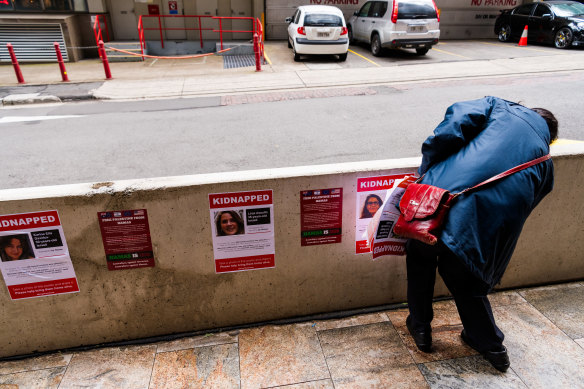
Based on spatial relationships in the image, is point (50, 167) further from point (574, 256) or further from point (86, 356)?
point (574, 256)

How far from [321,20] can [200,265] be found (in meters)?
13.2

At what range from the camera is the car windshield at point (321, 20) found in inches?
567

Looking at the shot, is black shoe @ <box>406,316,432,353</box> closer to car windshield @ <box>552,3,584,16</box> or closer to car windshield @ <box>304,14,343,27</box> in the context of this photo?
car windshield @ <box>304,14,343,27</box>

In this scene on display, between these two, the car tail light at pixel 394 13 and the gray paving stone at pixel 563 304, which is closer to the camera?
the gray paving stone at pixel 563 304

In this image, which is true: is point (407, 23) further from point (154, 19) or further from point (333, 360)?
point (333, 360)

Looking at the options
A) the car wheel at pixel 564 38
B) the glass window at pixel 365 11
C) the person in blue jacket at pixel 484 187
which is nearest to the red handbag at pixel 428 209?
the person in blue jacket at pixel 484 187

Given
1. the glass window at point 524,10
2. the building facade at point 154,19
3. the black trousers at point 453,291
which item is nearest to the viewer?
the black trousers at point 453,291

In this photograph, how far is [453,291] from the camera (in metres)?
2.76

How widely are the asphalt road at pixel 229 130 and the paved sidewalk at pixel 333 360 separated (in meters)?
3.51

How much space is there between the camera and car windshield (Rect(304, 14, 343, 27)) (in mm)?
14398

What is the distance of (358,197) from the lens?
10.3 ft

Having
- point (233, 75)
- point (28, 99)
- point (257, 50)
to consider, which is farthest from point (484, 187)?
point (257, 50)

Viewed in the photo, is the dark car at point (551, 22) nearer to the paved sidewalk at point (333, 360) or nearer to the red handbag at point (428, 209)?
the paved sidewalk at point (333, 360)

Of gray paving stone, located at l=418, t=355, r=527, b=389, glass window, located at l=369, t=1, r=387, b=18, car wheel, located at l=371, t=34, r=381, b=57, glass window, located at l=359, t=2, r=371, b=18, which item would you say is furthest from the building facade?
gray paving stone, located at l=418, t=355, r=527, b=389
